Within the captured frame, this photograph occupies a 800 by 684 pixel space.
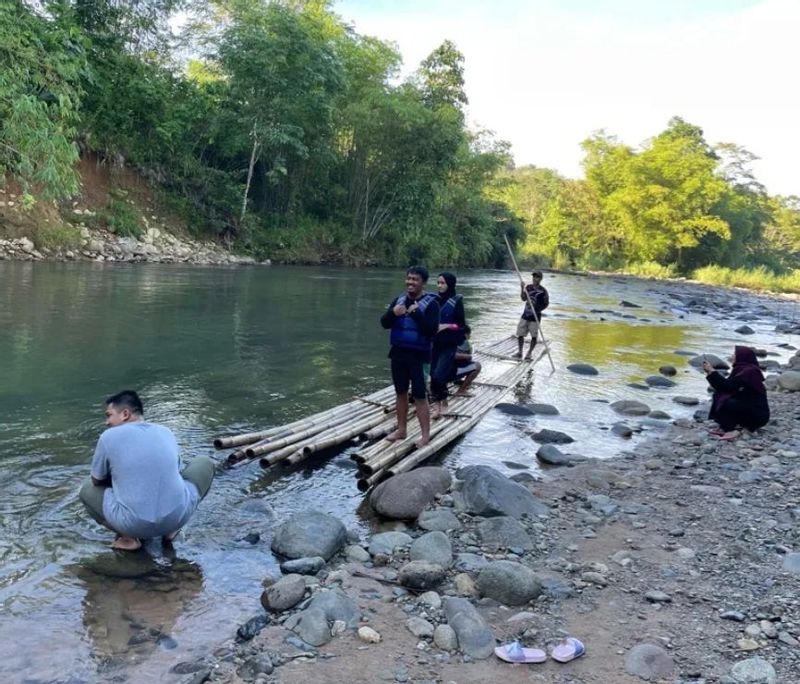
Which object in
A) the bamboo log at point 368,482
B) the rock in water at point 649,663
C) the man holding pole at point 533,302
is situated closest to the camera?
the rock in water at point 649,663

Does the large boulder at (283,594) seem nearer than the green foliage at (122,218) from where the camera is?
Yes

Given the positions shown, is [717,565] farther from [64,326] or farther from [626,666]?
[64,326]

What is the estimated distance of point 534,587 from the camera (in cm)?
432

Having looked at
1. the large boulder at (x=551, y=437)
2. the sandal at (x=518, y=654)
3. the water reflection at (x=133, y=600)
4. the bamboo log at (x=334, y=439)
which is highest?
the bamboo log at (x=334, y=439)

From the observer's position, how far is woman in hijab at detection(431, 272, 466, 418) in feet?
27.8

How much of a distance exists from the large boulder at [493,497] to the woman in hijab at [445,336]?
2451 mm

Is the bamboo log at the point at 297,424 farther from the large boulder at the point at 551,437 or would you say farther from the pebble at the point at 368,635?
the pebble at the point at 368,635

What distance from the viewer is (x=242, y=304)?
1833cm

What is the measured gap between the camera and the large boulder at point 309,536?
4.92 meters

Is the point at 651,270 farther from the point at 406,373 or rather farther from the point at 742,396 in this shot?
the point at 406,373

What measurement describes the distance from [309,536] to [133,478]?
1292 mm

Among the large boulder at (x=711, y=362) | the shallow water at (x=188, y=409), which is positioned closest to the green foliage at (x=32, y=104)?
the shallow water at (x=188, y=409)

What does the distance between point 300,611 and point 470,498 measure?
210 centimetres

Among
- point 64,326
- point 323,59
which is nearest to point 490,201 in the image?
point 323,59
